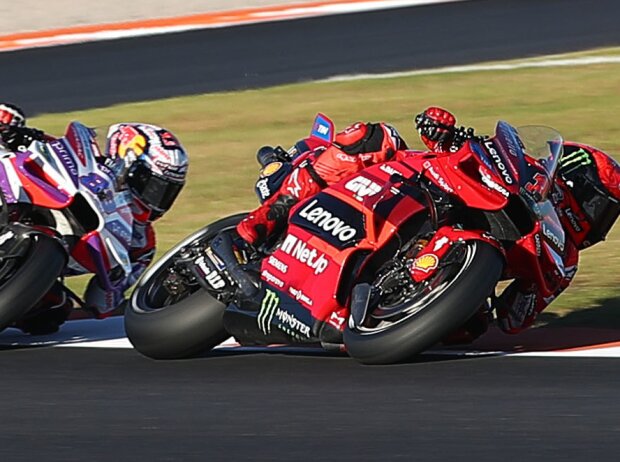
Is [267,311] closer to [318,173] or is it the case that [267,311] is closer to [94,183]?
[318,173]

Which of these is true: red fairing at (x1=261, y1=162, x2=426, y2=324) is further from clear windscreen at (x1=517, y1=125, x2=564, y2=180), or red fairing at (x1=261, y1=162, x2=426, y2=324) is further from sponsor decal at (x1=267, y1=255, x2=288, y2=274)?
clear windscreen at (x1=517, y1=125, x2=564, y2=180)

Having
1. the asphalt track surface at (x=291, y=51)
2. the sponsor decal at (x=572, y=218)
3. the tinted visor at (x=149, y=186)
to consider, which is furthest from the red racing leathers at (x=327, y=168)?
the asphalt track surface at (x=291, y=51)

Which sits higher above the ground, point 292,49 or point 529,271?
point 529,271

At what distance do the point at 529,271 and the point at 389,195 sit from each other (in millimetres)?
653

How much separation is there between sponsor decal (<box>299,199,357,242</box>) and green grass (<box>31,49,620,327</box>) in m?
4.77

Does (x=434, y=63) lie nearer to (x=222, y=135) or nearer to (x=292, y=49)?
(x=292, y=49)

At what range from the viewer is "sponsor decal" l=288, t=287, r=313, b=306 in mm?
6188

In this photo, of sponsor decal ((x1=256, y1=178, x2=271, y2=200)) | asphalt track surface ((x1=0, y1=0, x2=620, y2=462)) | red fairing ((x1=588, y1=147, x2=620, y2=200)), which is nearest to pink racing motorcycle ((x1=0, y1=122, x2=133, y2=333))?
asphalt track surface ((x1=0, y1=0, x2=620, y2=462))

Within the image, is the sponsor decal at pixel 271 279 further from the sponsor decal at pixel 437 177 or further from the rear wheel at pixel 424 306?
the sponsor decal at pixel 437 177

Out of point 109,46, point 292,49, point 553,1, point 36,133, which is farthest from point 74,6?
point 36,133

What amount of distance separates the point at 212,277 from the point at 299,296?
1.46 feet

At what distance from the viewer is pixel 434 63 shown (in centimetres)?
1650

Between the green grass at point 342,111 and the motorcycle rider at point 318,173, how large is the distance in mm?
4501

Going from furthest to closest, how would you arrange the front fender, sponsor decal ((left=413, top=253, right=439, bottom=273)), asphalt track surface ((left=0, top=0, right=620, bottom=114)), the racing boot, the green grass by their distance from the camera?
asphalt track surface ((left=0, top=0, right=620, bottom=114)), the green grass, the front fender, the racing boot, sponsor decal ((left=413, top=253, right=439, bottom=273))
